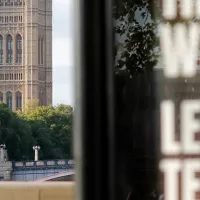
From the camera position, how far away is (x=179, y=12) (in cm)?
47

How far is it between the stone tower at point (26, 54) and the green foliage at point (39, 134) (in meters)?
4.61

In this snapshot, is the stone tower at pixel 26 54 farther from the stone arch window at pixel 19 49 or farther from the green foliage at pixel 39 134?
the green foliage at pixel 39 134

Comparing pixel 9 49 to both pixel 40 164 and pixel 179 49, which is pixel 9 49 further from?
pixel 179 49

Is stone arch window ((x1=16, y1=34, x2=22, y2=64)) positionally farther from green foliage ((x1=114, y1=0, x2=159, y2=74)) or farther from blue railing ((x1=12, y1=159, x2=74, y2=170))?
green foliage ((x1=114, y1=0, x2=159, y2=74))

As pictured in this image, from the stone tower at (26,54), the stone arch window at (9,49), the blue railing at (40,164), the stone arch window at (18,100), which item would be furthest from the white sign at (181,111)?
the stone arch window at (9,49)

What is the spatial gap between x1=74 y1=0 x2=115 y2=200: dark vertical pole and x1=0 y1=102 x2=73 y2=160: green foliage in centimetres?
1160

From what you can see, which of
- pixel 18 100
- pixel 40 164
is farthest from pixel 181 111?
pixel 18 100

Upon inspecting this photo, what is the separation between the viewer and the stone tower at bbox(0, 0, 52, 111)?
17969 mm

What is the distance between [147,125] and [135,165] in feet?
0.11

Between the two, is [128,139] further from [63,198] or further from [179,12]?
[63,198]

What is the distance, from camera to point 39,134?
12.2 metres

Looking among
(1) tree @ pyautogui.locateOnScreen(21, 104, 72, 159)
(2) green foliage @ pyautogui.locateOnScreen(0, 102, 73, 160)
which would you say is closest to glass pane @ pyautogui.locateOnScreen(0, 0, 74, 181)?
(2) green foliage @ pyautogui.locateOnScreen(0, 102, 73, 160)

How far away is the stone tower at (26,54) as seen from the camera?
1797 cm

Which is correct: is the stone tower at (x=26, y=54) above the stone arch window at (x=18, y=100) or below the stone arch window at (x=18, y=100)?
above
